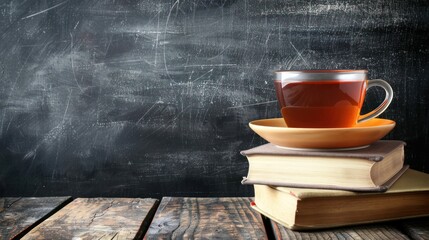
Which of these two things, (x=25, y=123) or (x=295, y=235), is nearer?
(x=295, y=235)

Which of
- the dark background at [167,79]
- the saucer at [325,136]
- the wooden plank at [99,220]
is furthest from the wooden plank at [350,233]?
the dark background at [167,79]

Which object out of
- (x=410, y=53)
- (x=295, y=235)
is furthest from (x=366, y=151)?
(x=410, y=53)

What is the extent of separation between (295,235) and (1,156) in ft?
2.89

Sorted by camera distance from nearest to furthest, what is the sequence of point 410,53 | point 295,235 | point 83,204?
point 295,235 < point 83,204 < point 410,53

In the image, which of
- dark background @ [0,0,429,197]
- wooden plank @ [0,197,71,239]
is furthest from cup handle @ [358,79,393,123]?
wooden plank @ [0,197,71,239]

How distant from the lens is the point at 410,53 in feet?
4.62

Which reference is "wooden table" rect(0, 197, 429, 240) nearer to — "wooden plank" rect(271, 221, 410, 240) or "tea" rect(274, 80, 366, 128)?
"wooden plank" rect(271, 221, 410, 240)

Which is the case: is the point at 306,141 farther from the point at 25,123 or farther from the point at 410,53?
the point at 25,123

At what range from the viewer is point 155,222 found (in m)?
1.12

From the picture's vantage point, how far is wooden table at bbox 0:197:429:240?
103 centimetres

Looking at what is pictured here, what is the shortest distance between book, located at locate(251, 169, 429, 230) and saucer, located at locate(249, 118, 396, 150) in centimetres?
10

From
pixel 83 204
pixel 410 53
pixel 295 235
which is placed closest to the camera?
pixel 295 235

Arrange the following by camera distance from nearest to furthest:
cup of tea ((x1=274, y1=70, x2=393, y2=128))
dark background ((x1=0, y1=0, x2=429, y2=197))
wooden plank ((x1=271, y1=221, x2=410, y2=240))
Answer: wooden plank ((x1=271, y1=221, x2=410, y2=240)) → cup of tea ((x1=274, y1=70, x2=393, y2=128)) → dark background ((x1=0, y1=0, x2=429, y2=197))

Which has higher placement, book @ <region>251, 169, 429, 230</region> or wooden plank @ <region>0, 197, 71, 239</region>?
book @ <region>251, 169, 429, 230</region>
